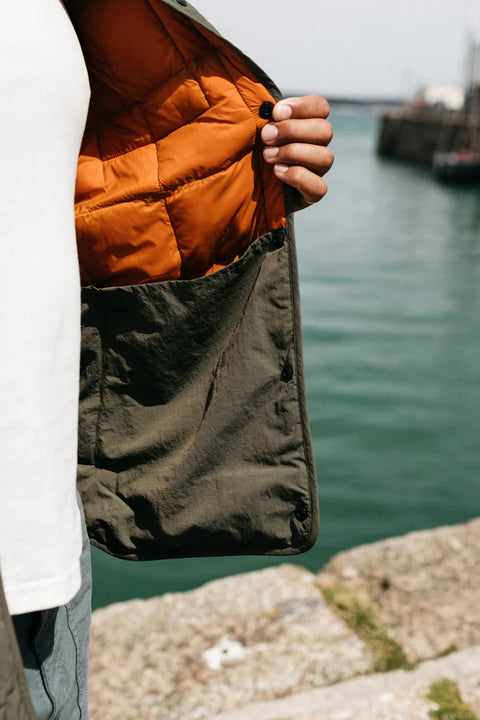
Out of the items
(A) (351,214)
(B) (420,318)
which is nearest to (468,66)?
(A) (351,214)

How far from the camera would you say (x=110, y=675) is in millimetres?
2355

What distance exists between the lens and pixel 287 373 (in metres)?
1.39

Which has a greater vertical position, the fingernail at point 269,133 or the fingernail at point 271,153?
the fingernail at point 269,133

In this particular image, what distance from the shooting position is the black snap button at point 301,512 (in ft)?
4.58

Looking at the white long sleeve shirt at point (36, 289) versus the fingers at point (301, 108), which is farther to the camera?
the fingers at point (301, 108)

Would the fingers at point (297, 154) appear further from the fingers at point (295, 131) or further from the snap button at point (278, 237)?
the snap button at point (278, 237)

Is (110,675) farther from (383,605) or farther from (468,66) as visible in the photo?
(468,66)

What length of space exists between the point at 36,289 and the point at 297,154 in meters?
0.60

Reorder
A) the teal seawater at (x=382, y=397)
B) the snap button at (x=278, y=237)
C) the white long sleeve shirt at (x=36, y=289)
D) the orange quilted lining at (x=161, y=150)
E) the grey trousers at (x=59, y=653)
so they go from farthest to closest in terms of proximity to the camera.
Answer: the teal seawater at (x=382, y=397) < the snap button at (x=278, y=237) < the orange quilted lining at (x=161, y=150) < the grey trousers at (x=59, y=653) < the white long sleeve shirt at (x=36, y=289)

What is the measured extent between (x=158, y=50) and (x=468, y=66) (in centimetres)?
5445

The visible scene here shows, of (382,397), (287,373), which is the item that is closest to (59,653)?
(287,373)

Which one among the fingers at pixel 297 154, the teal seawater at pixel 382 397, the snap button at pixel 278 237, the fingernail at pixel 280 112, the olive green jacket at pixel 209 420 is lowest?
the teal seawater at pixel 382 397

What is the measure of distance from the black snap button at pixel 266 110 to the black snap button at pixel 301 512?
702mm

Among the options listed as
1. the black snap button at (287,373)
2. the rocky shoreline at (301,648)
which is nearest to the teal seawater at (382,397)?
the rocky shoreline at (301,648)
